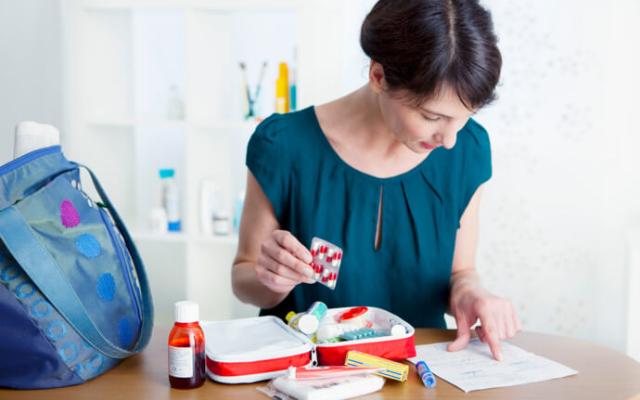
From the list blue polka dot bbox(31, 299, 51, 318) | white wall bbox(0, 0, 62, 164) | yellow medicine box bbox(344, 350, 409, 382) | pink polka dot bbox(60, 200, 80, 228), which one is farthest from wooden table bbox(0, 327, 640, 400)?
white wall bbox(0, 0, 62, 164)

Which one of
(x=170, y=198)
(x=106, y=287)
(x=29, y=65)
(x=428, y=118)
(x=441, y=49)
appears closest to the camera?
(x=106, y=287)

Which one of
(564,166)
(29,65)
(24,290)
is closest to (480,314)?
(24,290)

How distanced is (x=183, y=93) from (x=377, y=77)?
1.86m

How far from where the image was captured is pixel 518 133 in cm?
283

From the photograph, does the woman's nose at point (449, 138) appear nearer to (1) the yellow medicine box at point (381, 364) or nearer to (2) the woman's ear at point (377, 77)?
(2) the woman's ear at point (377, 77)

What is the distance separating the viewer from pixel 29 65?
311 cm

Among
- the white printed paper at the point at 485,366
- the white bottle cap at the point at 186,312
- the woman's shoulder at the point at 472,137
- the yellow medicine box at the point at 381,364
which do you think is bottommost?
the white printed paper at the point at 485,366

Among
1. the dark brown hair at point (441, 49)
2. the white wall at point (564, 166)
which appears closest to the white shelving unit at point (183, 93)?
the white wall at point (564, 166)

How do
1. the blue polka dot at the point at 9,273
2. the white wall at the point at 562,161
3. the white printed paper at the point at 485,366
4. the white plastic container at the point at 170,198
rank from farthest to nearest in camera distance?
the white plastic container at the point at 170,198
the white wall at the point at 562,161
the white printed paper at the point at 485,366
the blue polka dot at the point at 9,273

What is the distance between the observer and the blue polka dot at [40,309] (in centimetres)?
104

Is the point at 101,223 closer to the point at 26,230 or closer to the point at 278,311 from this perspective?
the point at 26,230

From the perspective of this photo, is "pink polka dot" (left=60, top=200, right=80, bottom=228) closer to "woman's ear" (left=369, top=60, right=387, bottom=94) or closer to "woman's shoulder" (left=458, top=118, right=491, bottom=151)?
"woman's ear" (left=369, top=60, right=387, bottom=94)

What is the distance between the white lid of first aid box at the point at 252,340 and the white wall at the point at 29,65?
84.3 inches

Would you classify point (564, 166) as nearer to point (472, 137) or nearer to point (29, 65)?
point (472, 137)
